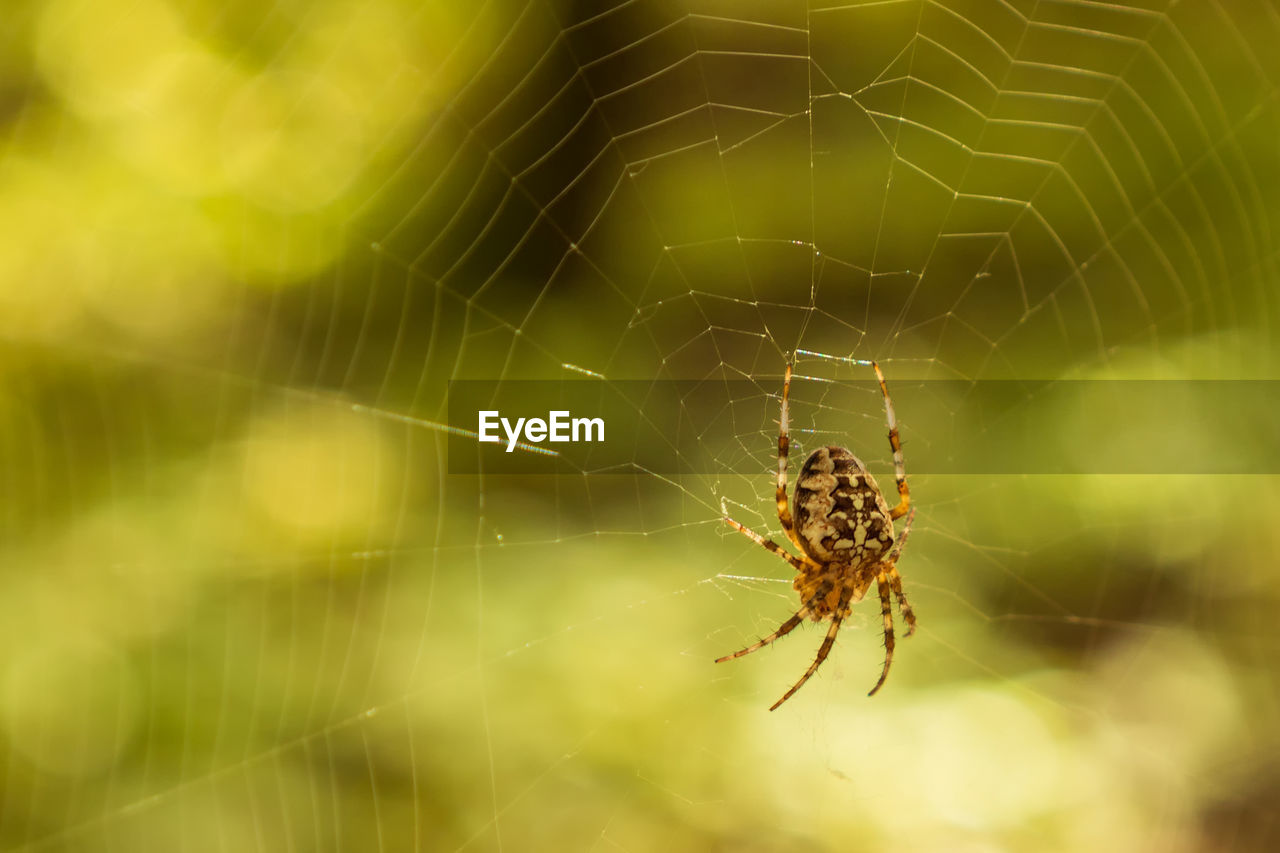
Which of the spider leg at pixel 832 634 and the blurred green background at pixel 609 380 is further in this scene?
the blurred green background at pixel 609 380

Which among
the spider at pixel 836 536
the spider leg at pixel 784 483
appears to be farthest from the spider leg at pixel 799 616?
the spider leg at pixel 784 483

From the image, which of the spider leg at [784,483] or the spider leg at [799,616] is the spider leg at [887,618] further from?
the spider leg at [784,483]

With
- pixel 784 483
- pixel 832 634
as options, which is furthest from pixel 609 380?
pixel 832 634

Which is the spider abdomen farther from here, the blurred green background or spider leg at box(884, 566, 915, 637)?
the blurred green background

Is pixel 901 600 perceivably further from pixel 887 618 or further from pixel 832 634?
pixel 832 634

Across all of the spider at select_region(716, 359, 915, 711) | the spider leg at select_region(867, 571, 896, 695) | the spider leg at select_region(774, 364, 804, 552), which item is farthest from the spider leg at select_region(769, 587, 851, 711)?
the spider leg at select_region(774, 364, 804, 552)

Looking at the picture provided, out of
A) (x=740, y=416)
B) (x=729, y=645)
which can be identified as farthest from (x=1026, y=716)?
(x=740, y=416)

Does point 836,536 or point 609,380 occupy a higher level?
point 609,380
